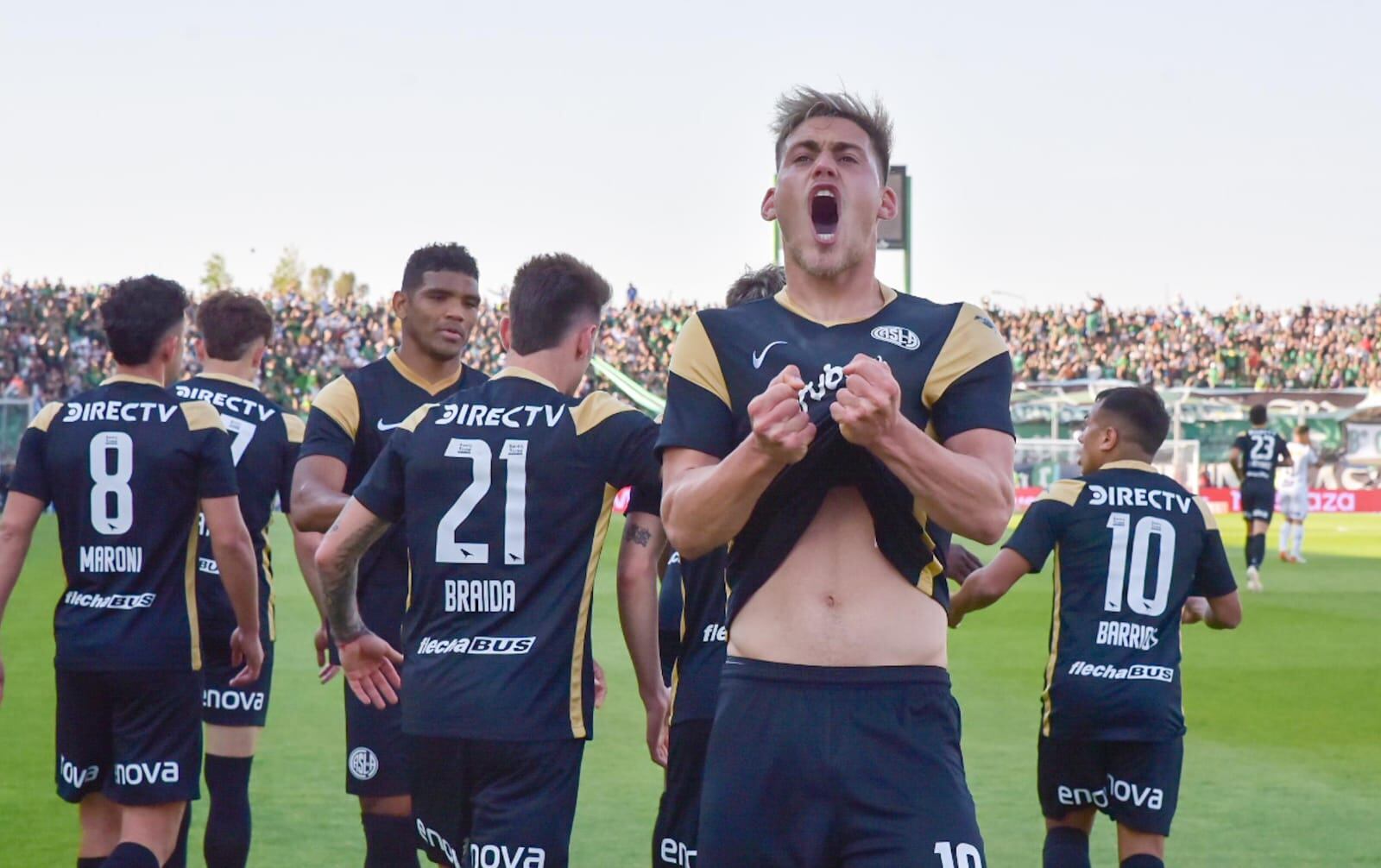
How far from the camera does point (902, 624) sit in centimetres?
333

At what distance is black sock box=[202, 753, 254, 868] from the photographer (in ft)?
21.0

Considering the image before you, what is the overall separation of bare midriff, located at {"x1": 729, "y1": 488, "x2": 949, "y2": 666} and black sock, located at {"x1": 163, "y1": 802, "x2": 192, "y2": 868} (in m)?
3.39

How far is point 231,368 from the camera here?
700cm

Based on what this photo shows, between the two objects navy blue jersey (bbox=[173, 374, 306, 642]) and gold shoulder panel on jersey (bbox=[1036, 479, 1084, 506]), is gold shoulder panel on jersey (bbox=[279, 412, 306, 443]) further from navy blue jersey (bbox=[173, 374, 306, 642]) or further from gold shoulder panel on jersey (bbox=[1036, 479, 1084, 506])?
gold shoulder panel on jersey (bbox=[1036, 479, 1084, 506])

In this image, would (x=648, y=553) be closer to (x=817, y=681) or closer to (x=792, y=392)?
(x=817, y=681)

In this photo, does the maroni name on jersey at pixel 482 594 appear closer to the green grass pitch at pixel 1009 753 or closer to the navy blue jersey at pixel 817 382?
the navy blue jersey at pixel 817 382

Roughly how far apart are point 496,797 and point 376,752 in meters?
1.46

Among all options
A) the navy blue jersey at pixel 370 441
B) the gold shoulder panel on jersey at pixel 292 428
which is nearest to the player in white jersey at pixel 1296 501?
the gold shoulder panel on jersey at pixel 292 428

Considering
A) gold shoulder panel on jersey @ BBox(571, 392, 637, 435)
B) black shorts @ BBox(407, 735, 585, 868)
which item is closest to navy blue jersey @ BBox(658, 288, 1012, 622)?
gold shoulder panel on jersey @ BBox(571, 392, 637, 435)

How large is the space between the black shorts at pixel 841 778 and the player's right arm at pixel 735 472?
1.10ft

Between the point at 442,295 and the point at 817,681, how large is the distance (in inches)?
121

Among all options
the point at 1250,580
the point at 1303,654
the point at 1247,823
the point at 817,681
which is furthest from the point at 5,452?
the point at 817,681

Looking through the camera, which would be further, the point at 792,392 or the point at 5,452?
the point at 5,452

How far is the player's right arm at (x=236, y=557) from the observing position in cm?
580
